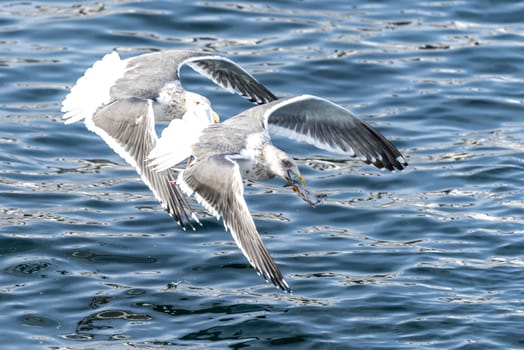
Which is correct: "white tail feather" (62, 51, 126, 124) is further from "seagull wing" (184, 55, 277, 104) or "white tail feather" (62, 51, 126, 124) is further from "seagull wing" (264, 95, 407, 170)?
"seagull wing" (264, 95, 407, 170)

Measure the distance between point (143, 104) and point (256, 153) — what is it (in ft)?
3.73

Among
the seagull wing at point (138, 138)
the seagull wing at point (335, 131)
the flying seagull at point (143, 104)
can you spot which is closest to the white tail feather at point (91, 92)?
the flying seagull at point (143, 104)

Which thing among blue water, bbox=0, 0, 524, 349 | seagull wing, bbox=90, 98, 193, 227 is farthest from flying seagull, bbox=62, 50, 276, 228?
blue water, bbox=0, 0, 524, 349

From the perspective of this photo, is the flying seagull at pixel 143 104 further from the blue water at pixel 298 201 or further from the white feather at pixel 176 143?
the blue water at pixel 298 201

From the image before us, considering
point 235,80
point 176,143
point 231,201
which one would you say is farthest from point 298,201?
point 231,201

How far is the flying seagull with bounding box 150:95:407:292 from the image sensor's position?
26.9ft

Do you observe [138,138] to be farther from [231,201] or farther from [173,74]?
[231,201]

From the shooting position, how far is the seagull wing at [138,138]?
9180mm

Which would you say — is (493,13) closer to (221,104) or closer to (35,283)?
(221,104)

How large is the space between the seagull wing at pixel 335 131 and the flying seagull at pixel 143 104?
58 centimetres

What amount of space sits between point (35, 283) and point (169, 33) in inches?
234

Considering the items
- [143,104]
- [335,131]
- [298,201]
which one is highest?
[143,104]

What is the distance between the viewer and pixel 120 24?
48.3 feet

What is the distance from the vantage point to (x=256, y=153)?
8.84 meters
